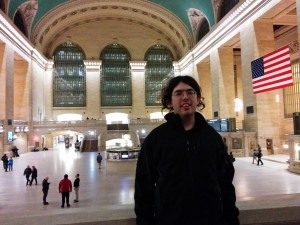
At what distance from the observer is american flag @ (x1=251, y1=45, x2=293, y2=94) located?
543 inches

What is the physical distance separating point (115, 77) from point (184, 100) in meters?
36.8

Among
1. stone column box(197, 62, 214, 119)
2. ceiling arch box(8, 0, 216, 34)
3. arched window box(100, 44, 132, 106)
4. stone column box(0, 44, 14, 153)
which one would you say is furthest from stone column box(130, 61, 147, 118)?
stone column box(0, 44, 14, 153)

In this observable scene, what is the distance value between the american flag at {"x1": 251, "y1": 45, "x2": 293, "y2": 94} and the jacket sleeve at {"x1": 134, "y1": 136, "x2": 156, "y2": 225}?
14.0 metres

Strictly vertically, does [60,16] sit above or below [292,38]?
above

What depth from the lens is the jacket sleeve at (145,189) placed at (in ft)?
5.04

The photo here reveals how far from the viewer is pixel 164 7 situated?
31.9m

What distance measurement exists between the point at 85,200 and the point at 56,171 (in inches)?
252

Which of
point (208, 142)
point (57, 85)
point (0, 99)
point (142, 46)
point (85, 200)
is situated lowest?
point (85, 200)

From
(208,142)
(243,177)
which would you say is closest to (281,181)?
(243,177)

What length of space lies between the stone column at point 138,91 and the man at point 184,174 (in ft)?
118

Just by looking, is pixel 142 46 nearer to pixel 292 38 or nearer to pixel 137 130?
pixel 137 130

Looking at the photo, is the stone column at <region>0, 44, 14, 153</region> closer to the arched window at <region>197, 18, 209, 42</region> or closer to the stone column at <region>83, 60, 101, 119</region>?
the stone column at <region>83, 60, 101, 119</region>

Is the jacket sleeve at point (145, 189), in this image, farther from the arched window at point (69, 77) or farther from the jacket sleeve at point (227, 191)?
the arched window at point (69, 77)

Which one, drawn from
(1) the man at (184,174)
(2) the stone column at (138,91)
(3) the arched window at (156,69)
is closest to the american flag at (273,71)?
(1) the man at (184,174)
